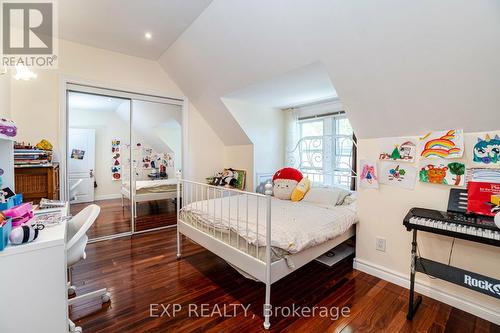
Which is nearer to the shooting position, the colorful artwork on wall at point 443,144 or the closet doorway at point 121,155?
the colorful artwork on wall at point 443,144

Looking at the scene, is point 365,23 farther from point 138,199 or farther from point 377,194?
point 138,199

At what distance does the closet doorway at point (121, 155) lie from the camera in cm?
320

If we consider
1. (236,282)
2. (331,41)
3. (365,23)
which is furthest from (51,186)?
(365,23)

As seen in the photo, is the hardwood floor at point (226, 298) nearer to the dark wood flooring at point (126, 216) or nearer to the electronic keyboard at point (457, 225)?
the electronic keyboard at point (457, 225)

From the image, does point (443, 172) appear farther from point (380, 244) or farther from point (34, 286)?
point (34, 286)

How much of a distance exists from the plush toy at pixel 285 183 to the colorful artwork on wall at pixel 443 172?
1509mm

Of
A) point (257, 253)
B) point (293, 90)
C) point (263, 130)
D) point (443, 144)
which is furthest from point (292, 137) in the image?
point (257, 253)

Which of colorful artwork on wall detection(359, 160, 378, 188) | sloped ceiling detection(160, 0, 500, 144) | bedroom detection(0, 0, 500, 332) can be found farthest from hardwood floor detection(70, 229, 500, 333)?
sloped ceiling detection(160, 0, 500, 144)

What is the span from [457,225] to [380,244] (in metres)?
0.83

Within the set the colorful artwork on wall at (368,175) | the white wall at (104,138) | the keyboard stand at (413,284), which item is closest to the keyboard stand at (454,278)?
the keyboard stand at (413,284)

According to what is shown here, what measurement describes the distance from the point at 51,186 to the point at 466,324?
3.91 meters

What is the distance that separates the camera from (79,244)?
168cm

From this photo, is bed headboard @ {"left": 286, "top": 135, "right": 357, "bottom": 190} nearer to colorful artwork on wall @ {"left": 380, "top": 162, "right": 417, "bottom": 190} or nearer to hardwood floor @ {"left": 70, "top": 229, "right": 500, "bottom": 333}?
colorful artwork on wall @ {"left": 380, "top": 162, "right": 417, "bottom": 190}

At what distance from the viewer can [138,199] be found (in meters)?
3.69
